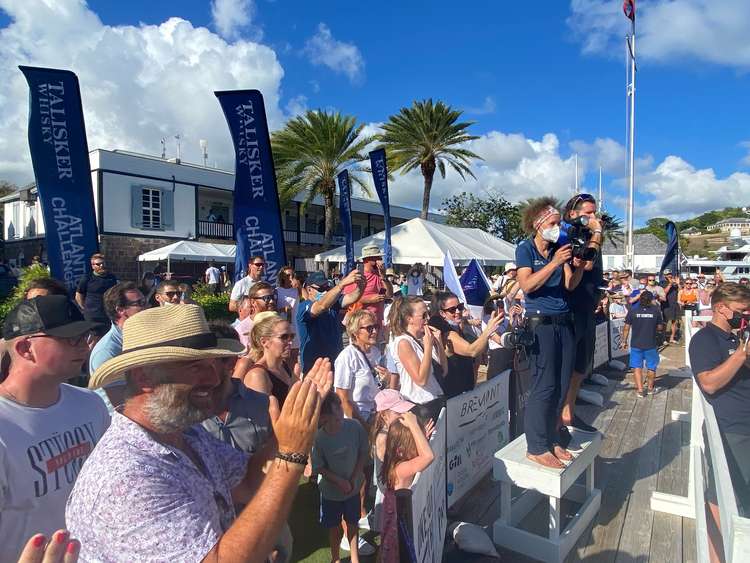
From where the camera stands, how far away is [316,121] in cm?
2386

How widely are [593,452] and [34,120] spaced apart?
743 cm

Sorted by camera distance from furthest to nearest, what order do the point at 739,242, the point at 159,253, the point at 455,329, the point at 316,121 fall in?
the point at 739,242
the point at 316,121
the point at 159,253
the point at 455,329

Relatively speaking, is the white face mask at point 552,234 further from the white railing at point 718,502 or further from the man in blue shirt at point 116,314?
the man in blue shirt at point 116,314

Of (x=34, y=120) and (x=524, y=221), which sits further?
(x=34, y=120)

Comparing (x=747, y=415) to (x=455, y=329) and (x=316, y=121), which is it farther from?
(x=316, y=121)

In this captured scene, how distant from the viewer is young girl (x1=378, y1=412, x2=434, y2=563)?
2.63 m

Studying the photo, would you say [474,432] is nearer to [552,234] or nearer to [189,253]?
[552,234]

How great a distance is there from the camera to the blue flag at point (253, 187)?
7.09 meters

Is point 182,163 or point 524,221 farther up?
point 182,163

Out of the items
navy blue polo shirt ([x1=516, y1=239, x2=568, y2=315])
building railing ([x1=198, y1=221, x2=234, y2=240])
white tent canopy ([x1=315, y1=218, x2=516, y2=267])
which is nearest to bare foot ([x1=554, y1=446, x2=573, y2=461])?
navy blue polo shirt ([x1=516, y1=239, x2=568, y2=315])

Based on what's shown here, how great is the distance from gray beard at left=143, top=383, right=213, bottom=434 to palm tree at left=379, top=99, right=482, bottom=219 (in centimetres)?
2492

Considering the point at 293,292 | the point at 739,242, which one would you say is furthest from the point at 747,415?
the point at 739,242

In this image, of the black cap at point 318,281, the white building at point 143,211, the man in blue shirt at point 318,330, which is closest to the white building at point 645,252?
the white building at point 143,211

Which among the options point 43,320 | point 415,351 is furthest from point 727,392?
point 43,320
